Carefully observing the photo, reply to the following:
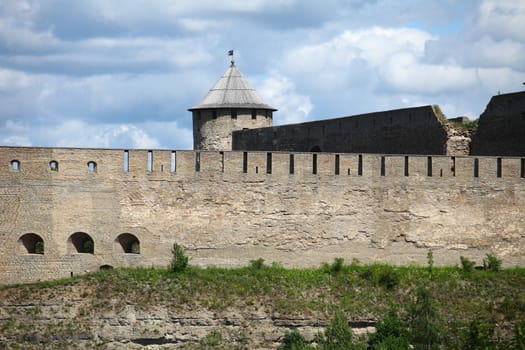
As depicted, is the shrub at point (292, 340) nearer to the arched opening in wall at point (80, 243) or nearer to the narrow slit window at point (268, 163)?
the narrow slit window at point (268, 163)

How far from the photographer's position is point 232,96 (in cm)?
5012

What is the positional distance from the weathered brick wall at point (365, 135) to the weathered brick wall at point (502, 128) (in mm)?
1093

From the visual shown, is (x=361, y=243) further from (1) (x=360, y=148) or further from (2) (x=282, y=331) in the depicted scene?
(1) (x=360, y=148)

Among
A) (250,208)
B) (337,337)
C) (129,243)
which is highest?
(250,208)

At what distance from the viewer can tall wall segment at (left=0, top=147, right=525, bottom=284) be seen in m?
36.3

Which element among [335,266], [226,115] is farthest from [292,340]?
[226,115]

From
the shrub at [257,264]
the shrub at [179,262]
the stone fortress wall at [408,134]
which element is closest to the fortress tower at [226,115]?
the stone fortress wall at [408,134]

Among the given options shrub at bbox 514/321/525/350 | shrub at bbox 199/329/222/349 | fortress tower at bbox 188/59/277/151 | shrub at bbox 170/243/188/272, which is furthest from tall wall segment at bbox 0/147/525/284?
fortress tower at bbox 188/59/277/151

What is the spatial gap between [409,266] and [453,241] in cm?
146

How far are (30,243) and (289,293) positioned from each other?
7102 millimetres

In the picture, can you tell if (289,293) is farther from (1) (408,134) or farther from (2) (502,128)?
(2) (502,128)

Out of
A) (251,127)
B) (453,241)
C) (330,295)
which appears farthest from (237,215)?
(251,127)

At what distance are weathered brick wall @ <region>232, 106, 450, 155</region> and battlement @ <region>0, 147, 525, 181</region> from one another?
8.48 feet

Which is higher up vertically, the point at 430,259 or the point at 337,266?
the point at 430,259
